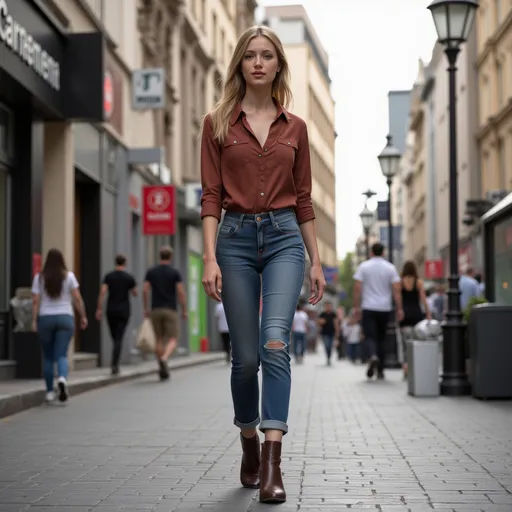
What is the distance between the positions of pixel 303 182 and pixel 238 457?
228 cm

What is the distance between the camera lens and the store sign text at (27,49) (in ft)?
43.7

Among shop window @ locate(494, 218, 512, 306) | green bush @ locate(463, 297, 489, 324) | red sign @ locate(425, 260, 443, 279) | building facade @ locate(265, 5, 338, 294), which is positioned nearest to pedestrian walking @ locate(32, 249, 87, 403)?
green bush @ locate(463, 297, 489, 324)

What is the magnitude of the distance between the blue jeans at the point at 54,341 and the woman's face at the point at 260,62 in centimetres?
708

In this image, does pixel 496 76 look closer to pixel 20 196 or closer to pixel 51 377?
pixel 20 196

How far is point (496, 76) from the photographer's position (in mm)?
41844

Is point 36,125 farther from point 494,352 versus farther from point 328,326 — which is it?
point 328,326

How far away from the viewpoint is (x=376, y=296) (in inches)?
640

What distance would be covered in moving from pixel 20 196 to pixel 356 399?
566 centimetres

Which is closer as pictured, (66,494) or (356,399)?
(66,494)

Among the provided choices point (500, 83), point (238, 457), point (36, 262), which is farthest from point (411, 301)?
point (500, 83)

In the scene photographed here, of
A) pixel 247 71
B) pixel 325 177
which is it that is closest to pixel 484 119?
pixel 247 71

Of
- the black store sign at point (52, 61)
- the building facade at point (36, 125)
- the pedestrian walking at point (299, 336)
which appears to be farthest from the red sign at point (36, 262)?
the pedestrian walking at point (299, 336)

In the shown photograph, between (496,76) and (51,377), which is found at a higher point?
(496,76)

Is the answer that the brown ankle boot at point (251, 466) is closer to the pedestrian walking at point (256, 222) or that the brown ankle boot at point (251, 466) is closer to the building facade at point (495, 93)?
the pedestrian walking at point (256, 222)
